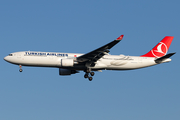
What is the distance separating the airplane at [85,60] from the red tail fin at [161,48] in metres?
1.18

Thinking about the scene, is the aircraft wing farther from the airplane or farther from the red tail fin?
the red tail fin

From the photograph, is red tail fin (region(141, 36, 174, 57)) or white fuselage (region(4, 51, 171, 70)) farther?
red tail fin (region(141, 36, 174, 57))

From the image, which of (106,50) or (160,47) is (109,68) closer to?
(106,50)

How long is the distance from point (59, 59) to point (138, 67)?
1231 cm

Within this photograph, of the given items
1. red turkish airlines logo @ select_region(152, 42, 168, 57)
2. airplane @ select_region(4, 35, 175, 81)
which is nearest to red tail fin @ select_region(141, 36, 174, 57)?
red turkish airlines logo @ select_region(152, 42, 168, 57)

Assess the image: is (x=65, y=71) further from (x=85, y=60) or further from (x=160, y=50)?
(x=160, y=50)

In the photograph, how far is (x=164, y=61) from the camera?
47.2 m

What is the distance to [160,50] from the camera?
50688 mm

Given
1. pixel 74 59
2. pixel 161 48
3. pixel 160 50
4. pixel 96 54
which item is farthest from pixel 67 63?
pixel 161 48

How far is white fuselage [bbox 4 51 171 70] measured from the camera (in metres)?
Answer: 44.3

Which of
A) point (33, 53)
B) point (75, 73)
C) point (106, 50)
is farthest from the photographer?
point (75, 73)

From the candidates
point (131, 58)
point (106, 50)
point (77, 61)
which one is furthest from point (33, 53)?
point (131, 58)

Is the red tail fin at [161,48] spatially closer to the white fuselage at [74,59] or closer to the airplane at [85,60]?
the airplane at [85,60]

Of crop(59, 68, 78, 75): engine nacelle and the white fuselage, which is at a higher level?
the white fuselage
